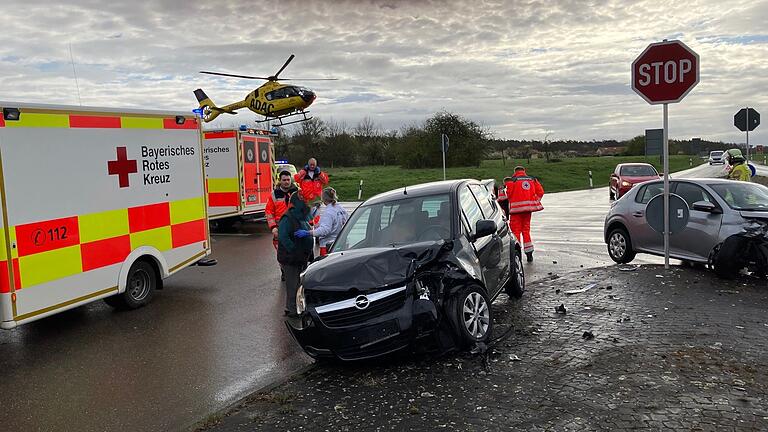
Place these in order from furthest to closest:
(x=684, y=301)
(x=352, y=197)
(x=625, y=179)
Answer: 1. (x=352, y=197)
2. (x=625, y=179)
3. (x=684, y=301)

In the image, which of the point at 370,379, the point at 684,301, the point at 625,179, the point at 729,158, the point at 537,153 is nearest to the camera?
the point at 370,379

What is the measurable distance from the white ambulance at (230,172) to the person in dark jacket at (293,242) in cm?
1016

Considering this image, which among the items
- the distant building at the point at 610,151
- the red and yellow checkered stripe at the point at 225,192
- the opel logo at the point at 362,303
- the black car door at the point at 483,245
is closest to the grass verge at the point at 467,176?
the red and yellow checkered stripe at the point at 225,192

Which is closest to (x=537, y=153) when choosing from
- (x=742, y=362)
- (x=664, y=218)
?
(x=664, y=218)

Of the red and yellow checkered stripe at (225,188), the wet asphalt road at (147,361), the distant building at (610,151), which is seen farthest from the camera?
the distant building at (610,151)

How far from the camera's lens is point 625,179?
22672 mm

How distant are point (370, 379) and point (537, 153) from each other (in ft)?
202

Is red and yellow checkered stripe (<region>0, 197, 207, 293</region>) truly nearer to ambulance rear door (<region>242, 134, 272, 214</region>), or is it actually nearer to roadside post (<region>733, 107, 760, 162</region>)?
ambulance rear door (<region>242, 134, 272, 214</region>)

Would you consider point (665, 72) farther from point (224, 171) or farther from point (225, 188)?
point (225, 188)

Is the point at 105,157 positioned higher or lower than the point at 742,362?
higher

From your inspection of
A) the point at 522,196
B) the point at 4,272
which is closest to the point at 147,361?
the point at 4,272

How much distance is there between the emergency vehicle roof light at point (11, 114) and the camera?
695 centimetres

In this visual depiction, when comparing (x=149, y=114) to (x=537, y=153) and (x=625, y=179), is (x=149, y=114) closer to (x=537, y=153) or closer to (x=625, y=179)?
(x=625, y=179)

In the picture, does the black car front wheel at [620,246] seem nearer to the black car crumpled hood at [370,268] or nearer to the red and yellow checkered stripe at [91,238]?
the black car crumpled hood at [370,268]
